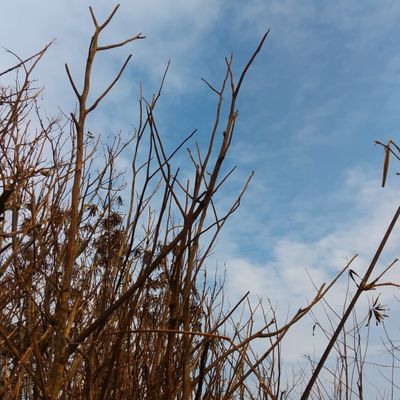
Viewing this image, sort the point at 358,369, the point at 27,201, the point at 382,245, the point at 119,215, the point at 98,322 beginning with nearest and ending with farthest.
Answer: the point at 382,245 → the point at 98,322 → the point at 358,369 → the point at 27,201 → the point at 119,215

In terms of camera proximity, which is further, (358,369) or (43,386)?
(358,369)

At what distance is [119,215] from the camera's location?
13.1ft

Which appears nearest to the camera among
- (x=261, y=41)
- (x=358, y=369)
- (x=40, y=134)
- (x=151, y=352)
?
(x=261, y=41)

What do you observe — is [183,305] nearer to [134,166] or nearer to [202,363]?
[202,363]

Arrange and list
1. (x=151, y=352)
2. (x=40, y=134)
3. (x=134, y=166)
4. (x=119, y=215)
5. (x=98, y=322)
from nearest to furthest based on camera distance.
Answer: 1. (x=98, y=322)
2. (x=134, y=166)
3. (x=151, y=352)
4. (x=40, y=134)
5. (x=119, y=215)

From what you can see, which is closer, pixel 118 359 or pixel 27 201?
pixel 118 359

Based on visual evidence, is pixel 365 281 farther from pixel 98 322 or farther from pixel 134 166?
pixel 134 166

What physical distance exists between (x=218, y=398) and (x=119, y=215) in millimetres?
2732

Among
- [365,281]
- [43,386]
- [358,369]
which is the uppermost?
[358,369]

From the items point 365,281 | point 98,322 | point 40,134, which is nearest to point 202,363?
point 98,322

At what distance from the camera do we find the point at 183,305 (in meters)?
0.89

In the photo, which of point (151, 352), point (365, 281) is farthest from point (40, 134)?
point (365, 281)

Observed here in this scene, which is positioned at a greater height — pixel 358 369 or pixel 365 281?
pixel 358 369

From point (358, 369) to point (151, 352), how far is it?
5.54 ft
